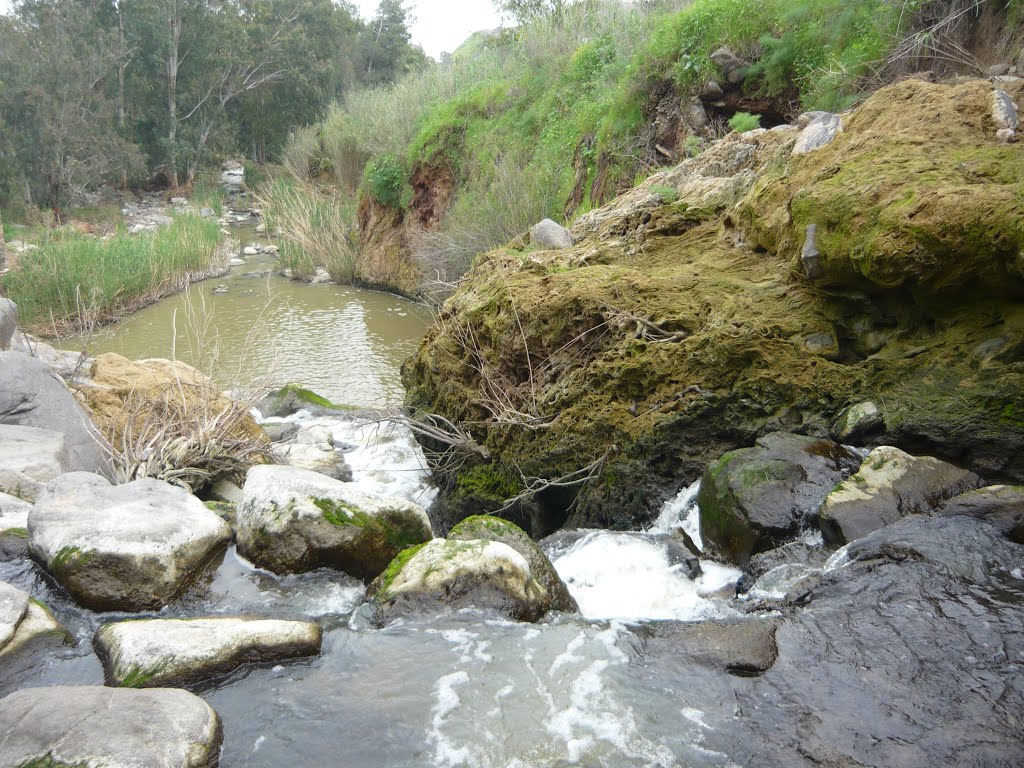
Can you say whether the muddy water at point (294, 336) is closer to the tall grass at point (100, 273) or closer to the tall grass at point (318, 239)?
the tall grass at point (100, 273)

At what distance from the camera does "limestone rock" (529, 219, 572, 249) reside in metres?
8.30

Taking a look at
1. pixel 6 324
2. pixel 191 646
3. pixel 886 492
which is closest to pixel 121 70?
pixel 6 324

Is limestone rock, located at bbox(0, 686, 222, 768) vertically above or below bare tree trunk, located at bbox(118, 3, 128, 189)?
below

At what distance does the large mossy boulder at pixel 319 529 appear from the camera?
16.4 ft

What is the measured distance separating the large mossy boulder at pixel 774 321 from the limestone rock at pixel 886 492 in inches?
12.6

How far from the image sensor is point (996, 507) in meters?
4.05

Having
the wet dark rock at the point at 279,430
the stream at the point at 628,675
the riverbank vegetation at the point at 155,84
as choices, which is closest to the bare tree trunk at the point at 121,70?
the riverbank vegetation at the point at 155,84

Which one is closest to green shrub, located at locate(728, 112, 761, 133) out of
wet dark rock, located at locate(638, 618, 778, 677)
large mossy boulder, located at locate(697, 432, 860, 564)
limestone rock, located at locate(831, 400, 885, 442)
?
limestone rock, located at locate(831, 400, 885, 442)

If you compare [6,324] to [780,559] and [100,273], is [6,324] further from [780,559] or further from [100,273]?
[780,559]

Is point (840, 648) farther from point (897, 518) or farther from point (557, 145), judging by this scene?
point (557, 145)

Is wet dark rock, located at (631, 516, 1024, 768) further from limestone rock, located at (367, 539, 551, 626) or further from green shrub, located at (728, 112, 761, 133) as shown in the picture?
green shrub, located at (728, 112, 761, 133)

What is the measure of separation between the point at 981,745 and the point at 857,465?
211 centimetres

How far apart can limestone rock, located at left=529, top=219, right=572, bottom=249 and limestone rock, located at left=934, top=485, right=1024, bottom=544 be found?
15.9 feet

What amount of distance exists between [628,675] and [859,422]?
8.00 feet
